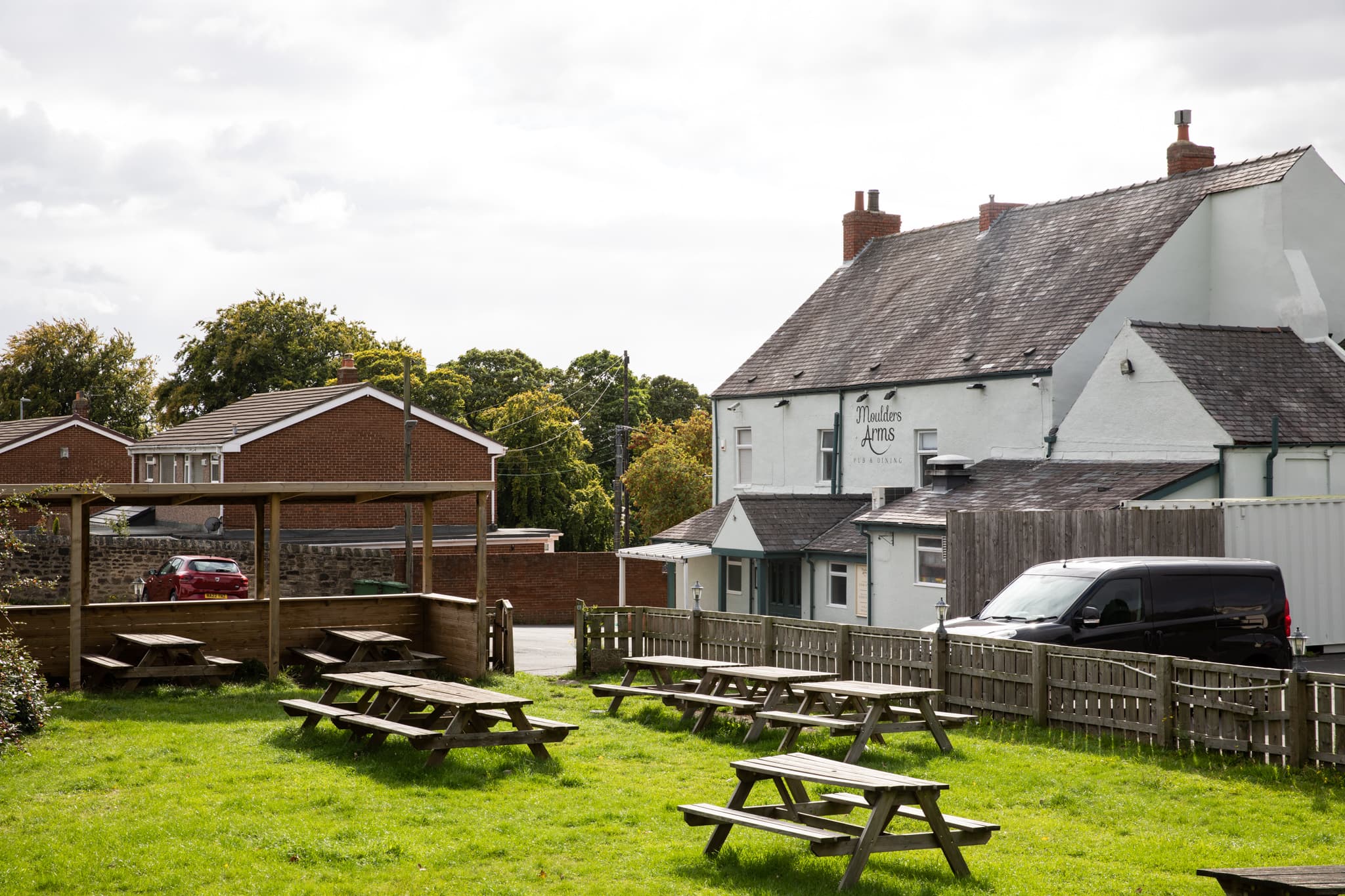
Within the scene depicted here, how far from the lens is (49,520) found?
13352 mm

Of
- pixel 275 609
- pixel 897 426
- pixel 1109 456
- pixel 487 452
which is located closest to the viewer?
pixel 275 609

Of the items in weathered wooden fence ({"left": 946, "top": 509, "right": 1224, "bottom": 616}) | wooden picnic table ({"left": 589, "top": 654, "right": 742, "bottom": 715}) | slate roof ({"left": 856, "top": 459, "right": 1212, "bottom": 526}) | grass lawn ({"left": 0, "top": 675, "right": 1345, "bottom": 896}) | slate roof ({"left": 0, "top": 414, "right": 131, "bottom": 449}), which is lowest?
grass lawn ({"left": 0, "top": 675, "right": 1345, "bottom": 896})

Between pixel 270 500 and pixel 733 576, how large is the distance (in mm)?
15469

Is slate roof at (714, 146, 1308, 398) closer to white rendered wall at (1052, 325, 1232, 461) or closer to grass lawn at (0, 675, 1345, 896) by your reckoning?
white rendered wall at (1052, 325, 1232, 461)

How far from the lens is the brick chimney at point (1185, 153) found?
2950 cm

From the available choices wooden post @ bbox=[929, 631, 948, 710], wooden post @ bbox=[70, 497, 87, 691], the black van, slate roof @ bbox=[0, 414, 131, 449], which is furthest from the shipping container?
slate roof @ bbox=[0, 414, 131, 449]

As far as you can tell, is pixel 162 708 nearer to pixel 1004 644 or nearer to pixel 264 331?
pixel 1004 644

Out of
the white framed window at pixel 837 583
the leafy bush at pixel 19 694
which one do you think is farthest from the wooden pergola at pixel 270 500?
the white framed window at pixel 837 583

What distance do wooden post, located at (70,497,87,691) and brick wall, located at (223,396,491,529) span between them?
25.4m

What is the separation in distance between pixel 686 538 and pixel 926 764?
20.4 m

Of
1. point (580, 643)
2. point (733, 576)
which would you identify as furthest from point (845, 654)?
point (733, 576)

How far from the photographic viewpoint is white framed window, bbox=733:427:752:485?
35.7 metres

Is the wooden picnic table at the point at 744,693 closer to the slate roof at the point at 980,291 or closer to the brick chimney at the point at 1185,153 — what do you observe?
the slate roof at the point at 980,291

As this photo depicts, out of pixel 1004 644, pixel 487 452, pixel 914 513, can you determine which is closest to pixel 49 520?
pixel 1004 644
